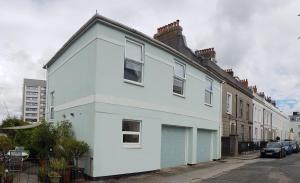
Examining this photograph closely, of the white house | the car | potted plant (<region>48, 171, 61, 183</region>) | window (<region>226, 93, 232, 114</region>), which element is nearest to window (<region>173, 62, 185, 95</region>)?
the white house

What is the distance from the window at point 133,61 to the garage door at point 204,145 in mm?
8131

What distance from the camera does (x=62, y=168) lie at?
1329cm

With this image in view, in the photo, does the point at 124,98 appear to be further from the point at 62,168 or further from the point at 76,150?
the point at 62,168

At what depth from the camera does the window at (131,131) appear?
15844 millimetres

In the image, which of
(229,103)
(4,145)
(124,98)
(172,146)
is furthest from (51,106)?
(229,103)

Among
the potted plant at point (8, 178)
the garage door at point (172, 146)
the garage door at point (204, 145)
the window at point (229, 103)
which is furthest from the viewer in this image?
the window at point (229, 103)

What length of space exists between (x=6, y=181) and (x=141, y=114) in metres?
6.71

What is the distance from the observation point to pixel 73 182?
44.8 feet

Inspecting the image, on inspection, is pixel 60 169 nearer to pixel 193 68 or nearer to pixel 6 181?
pixel 6 181

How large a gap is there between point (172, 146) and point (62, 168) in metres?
7.98

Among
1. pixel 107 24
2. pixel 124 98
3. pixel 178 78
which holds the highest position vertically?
pixel 107 24

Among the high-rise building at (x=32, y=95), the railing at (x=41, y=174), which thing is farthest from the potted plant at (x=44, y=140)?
the high-rise building at (x=32, y=95)

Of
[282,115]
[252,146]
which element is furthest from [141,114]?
[282,115]

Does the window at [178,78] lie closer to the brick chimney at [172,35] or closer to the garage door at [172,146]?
the garage door at [172,146]
